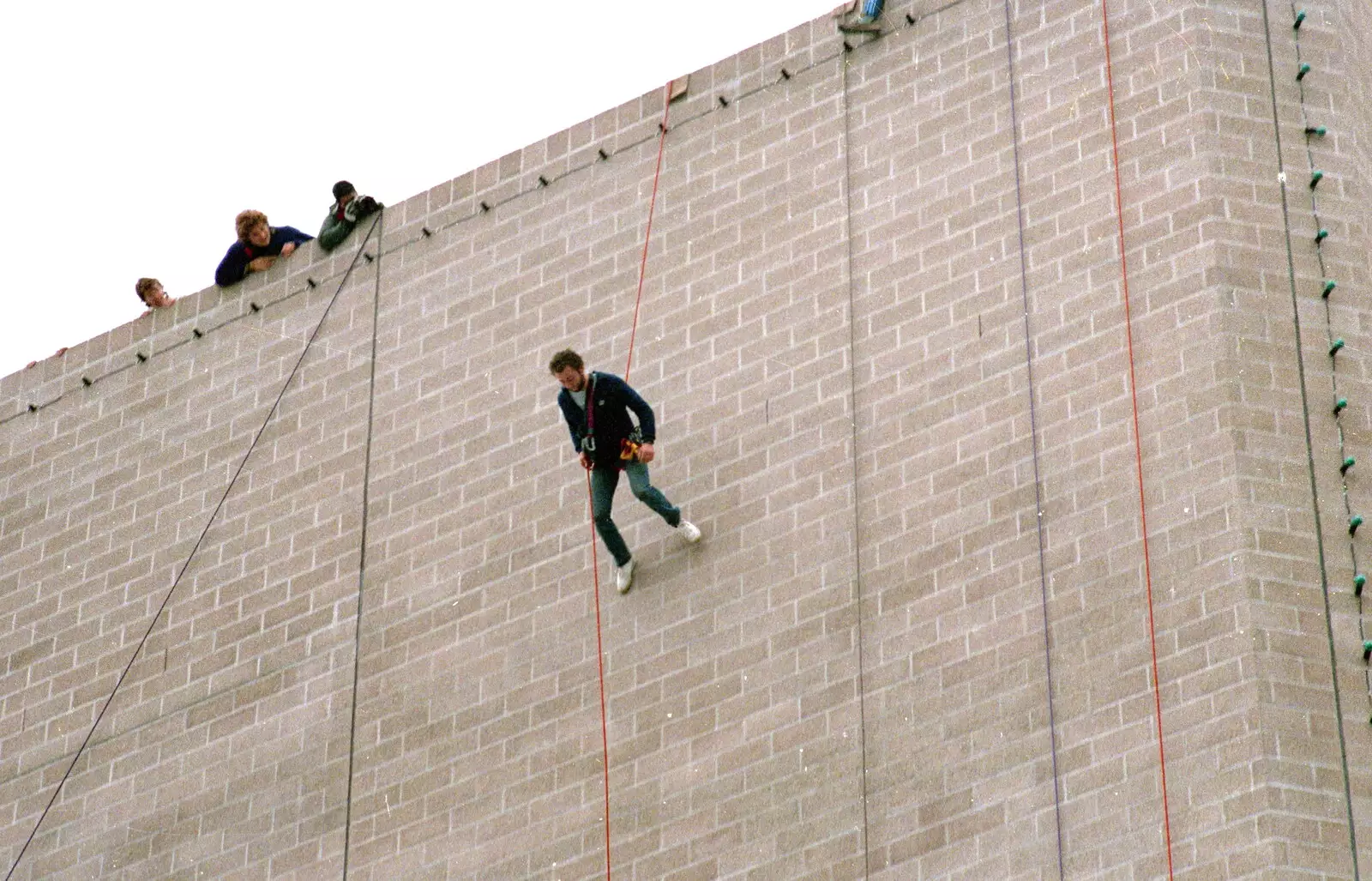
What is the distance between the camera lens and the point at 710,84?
25.4m

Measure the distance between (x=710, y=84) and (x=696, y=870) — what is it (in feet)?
19.8

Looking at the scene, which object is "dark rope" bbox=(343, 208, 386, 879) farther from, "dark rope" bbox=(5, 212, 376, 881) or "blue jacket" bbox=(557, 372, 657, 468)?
"blue jacket" bbox=(557, 372, 657, 468)

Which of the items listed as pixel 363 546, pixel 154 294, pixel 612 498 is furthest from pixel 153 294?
pixel 612 498

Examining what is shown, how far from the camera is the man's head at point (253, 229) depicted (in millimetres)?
27062

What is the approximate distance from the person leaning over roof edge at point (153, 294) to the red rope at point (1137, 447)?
8001 millimetres

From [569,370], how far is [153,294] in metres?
6.08

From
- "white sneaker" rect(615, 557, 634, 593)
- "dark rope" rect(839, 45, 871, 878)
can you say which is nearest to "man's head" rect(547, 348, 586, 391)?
"white sneaker" rect(615, 557, 634, 593)

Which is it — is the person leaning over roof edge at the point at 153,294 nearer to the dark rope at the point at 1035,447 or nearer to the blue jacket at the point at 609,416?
the blue jacket at the point at 609,416

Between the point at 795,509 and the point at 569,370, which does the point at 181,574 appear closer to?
the point at 569,370

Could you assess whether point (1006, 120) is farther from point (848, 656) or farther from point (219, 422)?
point (219, 422)

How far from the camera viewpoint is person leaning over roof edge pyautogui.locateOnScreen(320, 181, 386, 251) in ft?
87.6

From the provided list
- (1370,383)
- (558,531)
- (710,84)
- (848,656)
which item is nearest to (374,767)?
(558,531)

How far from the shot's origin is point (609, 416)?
75.6 feet

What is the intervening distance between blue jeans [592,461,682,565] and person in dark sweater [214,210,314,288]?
15.7 feet
